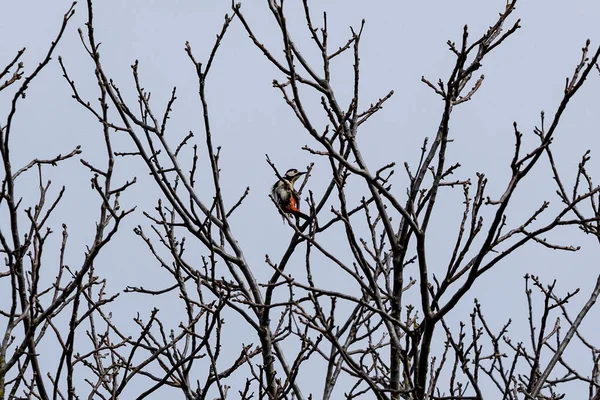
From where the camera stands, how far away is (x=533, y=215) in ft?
14.6

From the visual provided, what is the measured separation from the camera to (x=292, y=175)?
470 inches

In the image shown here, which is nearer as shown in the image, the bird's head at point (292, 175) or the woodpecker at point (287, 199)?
the woodpecker at point (287, 199)

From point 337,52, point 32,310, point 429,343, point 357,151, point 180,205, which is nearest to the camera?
point 429,343

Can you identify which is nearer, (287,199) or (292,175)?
(287,199)

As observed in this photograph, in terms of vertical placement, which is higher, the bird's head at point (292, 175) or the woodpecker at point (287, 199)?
the bird's head at point (292, 175)

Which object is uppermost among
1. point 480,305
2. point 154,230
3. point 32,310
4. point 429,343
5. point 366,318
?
point 154,230

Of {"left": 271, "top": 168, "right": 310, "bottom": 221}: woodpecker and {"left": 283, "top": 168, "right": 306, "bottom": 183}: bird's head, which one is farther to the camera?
{"left": 283, "top": 168, "right": 306, "bottom": 183}: bird's head

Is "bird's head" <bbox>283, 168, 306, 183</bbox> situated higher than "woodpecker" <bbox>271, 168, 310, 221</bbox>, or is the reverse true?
"bird's head" <bbox>283, 168, 306, 183</bbox>

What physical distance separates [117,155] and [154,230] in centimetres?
81

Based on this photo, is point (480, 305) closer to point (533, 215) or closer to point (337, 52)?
point (533, 215)

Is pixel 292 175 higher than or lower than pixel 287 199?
higher

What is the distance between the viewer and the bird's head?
11.7 m

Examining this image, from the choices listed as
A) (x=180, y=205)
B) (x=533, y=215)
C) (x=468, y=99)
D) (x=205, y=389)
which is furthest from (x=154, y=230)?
(x=533, y=215)

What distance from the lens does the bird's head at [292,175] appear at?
461 inches
